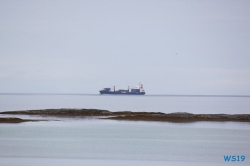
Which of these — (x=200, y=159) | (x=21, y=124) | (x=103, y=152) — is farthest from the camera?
(x=21, y=124)

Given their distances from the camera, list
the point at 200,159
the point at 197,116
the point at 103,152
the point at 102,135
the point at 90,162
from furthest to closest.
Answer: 1. the point at 197,116
2. the point at 102,135
3. the point at 103,152
4. the point at 200,159
5. the point at 90,162

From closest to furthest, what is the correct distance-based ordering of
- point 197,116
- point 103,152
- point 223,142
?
point 103,152 → point 223,142 → point 197,116

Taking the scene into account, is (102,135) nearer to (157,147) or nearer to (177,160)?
(157,147)

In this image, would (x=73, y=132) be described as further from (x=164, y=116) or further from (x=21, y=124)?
(x=164, y=116)

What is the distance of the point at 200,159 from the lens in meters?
24.2

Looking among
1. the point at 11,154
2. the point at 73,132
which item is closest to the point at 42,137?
the point at 73,132

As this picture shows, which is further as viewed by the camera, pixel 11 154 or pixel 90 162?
pixel 11 154

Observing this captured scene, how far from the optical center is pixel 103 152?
1024 inches

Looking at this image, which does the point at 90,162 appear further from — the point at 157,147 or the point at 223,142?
the point at 223,142

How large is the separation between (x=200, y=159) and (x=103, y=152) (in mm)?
6035

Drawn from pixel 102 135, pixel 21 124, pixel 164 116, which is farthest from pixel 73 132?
pixel 164 116

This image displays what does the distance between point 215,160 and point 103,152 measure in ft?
22.6

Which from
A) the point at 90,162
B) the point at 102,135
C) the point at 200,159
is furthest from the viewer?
the point at 102,135

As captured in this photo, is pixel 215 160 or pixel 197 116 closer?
pixel 215 160
